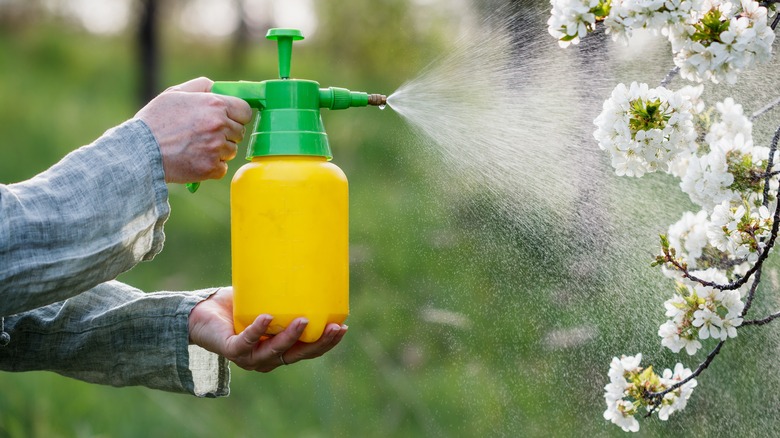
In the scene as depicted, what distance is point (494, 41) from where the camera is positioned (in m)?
2.63

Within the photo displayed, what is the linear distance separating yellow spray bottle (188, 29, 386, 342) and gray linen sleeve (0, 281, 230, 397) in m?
0.31

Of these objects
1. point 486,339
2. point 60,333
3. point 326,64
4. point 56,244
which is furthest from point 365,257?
point 56,244

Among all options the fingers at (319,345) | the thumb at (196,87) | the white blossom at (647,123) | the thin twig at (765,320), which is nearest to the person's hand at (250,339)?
the fingers at (319,345)

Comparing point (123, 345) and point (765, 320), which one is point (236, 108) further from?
point (765, 320)

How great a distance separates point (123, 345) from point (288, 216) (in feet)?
1.76

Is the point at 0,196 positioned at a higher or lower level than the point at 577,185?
higher

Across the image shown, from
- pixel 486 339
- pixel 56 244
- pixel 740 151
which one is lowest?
pixel 486 339

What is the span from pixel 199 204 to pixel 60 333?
2690 millimetres

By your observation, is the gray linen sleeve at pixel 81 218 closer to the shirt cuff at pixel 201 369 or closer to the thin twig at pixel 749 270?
the shirt cuff at pixel 201 369

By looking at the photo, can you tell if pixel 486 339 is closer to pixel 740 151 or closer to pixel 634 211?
pixel 634 211

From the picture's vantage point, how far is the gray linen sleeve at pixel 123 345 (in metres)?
1.77

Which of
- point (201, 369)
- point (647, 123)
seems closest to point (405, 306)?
point (201, 369)

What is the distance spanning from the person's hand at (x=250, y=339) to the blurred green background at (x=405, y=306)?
896 millimetres

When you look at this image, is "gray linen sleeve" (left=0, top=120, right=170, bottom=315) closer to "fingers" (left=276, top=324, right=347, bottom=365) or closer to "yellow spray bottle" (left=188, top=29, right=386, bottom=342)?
"yellow spray bottle" (left=188, top=29, right=386, bottom=342)
